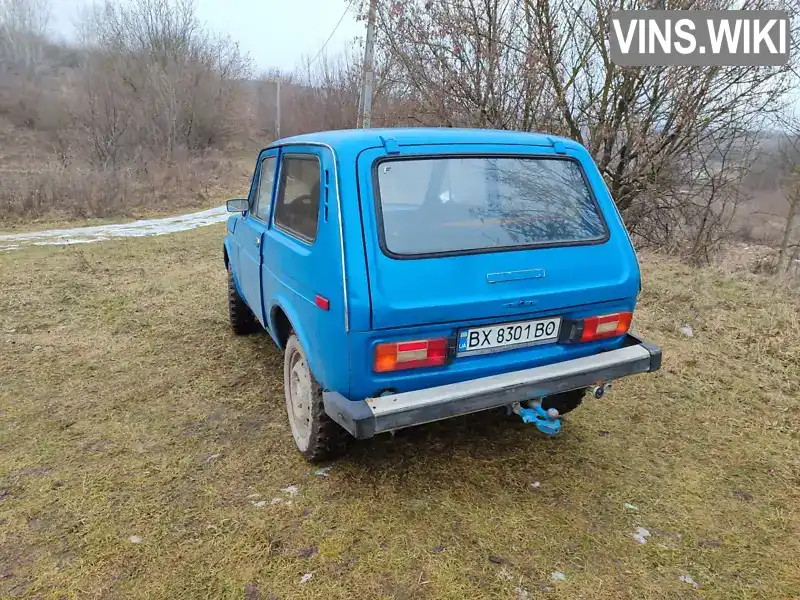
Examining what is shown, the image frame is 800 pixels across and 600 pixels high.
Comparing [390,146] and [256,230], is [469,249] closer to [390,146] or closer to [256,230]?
[390,146]

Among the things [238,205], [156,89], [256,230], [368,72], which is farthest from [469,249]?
[156,89]

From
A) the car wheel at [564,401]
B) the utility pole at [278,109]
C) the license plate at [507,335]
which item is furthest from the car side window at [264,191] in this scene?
the utility pole at [278,109]

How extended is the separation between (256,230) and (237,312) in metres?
1.50

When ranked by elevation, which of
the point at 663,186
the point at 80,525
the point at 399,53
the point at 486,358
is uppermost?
the point at 399,53

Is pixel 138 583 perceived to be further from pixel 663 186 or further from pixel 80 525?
pixel 663 186

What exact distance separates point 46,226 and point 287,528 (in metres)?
11.8

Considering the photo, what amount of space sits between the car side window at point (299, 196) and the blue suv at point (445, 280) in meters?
0.02

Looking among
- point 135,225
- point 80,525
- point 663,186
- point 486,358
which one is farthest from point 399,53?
point 80,525

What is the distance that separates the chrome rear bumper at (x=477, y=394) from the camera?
2.30m

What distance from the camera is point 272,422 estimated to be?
3.47 metres

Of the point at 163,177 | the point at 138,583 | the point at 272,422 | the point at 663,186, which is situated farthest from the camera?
the point at 163,177

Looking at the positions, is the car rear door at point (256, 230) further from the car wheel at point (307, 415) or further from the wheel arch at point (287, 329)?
the car wheel at point (307, 415)

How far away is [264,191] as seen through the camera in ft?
12.1

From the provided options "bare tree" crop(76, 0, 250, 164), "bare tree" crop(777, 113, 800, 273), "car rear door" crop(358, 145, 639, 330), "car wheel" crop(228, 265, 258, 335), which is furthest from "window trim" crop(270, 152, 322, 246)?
"bare tree" crop(76, 0, 250, 164)
